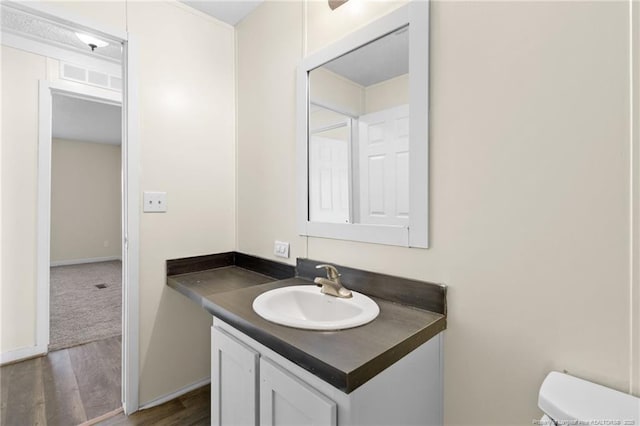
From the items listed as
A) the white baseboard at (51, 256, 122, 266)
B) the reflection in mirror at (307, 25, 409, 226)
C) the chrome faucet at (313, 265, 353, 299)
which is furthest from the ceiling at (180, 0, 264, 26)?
the white baseboard at (51, 256, 122, 266)

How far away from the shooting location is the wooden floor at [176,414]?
1.63 meters

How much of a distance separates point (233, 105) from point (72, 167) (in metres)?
5.72

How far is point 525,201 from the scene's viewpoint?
3.01ft

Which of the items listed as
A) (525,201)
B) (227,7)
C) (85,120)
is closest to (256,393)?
(525,201)

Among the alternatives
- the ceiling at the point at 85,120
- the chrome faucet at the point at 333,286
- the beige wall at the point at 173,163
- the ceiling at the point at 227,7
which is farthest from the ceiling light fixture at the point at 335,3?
the ceiling at the point at 85,120

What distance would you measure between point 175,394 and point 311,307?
1.23 m

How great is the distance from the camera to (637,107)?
2.44 ft

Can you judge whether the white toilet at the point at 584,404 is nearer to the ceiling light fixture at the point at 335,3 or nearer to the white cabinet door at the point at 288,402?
the white cabinet door at the point at 288,402

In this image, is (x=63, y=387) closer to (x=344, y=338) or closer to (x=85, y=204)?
(x=344, y=338)

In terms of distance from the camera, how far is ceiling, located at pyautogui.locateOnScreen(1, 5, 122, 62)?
2.12 metres

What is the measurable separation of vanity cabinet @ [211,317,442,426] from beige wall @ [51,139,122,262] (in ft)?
21.4

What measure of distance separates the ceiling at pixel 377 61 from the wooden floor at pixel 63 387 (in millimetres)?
2246

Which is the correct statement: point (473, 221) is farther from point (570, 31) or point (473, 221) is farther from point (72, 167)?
point (72, 167)

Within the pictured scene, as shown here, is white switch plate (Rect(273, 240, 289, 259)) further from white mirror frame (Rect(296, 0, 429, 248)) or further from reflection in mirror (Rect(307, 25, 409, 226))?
white mirror frame (Rect(296, 0, 429, 248))
